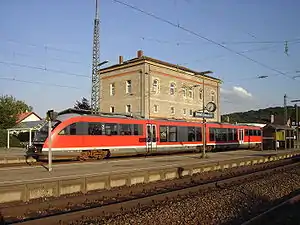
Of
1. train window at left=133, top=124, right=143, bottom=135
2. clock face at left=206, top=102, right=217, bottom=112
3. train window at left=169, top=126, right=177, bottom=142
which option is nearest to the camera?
train window at left=133, top=124, right=143, bottom=135

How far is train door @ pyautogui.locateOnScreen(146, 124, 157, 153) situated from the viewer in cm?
2725

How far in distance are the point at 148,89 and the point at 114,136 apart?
25768mm

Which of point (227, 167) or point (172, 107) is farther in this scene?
point (172, 107)

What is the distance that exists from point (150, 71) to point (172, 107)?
296 inches

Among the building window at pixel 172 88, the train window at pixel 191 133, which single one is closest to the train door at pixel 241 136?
the train window at pixel 191 133

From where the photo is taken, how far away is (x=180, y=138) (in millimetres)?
30719

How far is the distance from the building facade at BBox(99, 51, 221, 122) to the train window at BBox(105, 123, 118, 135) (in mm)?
24352

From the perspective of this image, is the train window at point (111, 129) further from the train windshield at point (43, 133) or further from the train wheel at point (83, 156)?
the train windshield at point (43, 133)

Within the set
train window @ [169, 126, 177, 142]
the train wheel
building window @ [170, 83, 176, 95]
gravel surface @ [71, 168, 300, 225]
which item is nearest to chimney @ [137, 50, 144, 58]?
building window @ [170, 83, 176, 95]

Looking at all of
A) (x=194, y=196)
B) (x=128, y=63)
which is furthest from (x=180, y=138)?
(x=128, y=63)

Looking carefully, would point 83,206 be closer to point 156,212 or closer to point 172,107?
point 156,212

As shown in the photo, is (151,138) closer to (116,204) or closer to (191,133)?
(191,133)

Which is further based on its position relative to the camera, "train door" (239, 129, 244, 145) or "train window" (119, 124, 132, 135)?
"train door" (239, 129, 244, 145)

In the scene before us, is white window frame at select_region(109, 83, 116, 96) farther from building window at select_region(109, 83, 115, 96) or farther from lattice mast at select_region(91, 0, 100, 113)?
lattice mast at select_region(91, 0, 100, 113)
